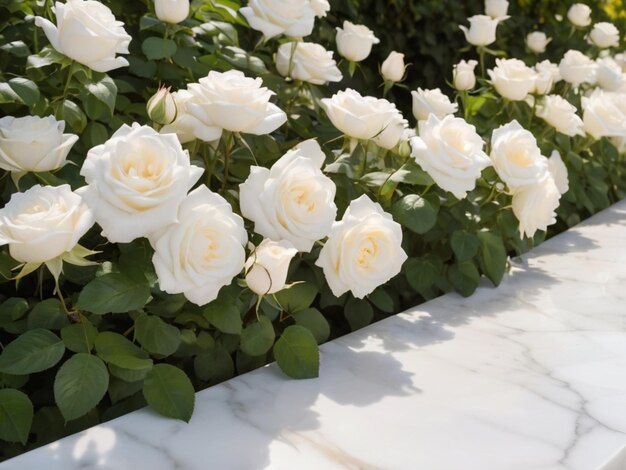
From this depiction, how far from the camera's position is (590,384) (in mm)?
1481

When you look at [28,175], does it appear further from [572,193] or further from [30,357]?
[572,193]

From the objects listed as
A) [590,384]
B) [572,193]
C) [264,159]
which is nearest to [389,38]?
[572,193]

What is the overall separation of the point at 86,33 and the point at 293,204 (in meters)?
0.47

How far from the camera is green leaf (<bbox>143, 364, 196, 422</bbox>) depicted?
4.14 feet

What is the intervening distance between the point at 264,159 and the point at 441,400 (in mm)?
A: 693

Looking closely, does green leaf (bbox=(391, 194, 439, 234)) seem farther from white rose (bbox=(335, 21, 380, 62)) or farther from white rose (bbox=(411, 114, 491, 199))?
white rose (bbox=(335, 21, 380, 62))

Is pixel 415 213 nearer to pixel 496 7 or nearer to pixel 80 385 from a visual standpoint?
pixel 80 385

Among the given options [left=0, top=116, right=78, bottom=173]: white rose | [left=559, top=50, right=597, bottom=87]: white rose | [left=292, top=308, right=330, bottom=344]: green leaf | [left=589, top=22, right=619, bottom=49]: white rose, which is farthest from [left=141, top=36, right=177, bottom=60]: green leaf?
[left=589, top=22, right=619, bottom=49]: white rose

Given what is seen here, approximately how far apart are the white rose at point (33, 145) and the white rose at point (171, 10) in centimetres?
46

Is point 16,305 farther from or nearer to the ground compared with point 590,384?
nearer to the ground

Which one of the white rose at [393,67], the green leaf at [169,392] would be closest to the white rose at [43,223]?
Result: the green leaf at [169,392]

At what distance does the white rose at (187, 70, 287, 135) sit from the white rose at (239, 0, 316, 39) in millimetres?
468

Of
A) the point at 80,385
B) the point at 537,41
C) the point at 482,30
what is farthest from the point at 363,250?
the point at 537,41

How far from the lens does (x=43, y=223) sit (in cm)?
118
